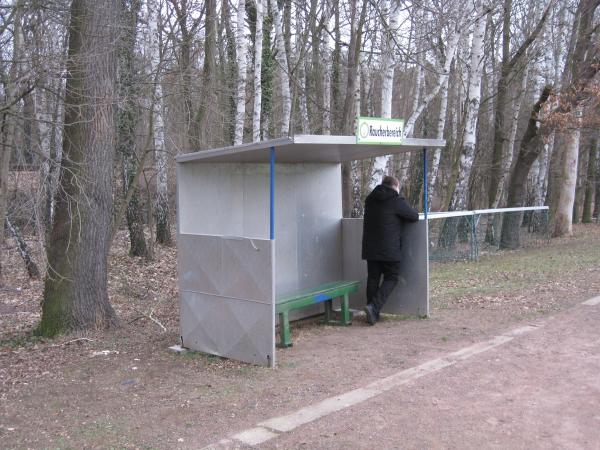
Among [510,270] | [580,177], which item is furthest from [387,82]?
[580,177]

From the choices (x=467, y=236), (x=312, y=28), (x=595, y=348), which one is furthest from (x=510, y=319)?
(x=312, y=28)

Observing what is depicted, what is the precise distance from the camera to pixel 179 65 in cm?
1218

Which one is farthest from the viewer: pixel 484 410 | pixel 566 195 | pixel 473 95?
pixel 566 195

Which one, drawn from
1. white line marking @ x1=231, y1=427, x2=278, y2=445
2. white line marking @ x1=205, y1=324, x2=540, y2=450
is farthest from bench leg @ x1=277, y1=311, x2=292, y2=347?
white line marking @ x1=231, y1=427, x2=278, y2=445

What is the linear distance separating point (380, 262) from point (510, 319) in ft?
5.62

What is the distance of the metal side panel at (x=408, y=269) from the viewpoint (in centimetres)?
763

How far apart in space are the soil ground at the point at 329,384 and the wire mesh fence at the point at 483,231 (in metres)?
5.13

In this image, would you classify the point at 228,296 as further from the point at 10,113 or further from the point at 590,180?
the point at 590,180

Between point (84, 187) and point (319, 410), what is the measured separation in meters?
4.08

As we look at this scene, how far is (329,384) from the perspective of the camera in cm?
527

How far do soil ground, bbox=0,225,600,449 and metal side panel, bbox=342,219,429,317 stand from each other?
252mm

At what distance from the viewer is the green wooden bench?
649cm

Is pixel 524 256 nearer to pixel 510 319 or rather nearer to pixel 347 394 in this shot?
pixel 510 319

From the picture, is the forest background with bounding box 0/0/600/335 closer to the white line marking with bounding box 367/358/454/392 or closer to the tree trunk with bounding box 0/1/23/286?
the tree trunk with bounding box 0/1/23/286
